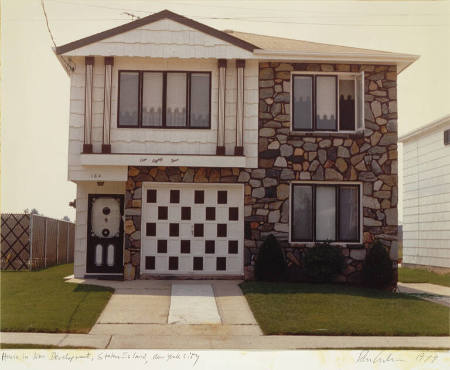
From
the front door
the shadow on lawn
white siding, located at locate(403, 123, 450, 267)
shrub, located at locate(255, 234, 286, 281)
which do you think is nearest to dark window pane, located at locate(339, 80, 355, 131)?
shrub, located at locate(255, 234, 286, 281)

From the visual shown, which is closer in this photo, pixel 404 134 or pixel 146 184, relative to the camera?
pixel 146 184

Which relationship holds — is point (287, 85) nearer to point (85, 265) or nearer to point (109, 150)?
point (109, 150)

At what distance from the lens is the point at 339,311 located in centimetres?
Result: 1232

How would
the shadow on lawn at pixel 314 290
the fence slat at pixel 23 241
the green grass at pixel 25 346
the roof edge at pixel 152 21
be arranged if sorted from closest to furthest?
the green grass at pixel 25 346 < the shadow on lawn at pixel 314 290 < the roof edge at pixel 152 21 < the fence slat at pixel 23 241

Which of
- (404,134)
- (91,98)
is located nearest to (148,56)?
(91,98)

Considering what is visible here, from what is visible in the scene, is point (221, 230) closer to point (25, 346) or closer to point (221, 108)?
point (221, 108)

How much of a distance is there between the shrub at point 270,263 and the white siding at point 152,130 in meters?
2.08

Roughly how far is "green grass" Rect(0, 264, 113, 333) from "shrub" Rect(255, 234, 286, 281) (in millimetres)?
3701

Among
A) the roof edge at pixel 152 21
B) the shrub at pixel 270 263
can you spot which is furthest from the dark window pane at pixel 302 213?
the roof edge at pixel 152 21

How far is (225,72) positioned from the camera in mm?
16531

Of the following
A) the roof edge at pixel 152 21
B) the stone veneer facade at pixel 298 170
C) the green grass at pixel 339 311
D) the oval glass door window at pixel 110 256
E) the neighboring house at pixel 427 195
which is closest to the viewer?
the green grass at pixel 339 311

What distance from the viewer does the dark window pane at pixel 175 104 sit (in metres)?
16.6

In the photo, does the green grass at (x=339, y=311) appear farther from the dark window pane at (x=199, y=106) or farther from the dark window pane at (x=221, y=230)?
the dark window pane at (x=199, y=106)

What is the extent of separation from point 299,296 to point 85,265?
608cm
